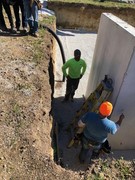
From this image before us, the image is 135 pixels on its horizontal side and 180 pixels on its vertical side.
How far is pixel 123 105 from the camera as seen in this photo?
689cm

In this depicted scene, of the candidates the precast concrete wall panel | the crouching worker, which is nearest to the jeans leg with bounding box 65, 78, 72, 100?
the precast concrete wall panel

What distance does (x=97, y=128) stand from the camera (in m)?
5.77

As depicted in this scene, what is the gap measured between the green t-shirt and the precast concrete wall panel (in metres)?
0.50

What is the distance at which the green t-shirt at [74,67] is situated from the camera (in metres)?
8.20

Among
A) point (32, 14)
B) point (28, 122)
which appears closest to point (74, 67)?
point (32, 14)

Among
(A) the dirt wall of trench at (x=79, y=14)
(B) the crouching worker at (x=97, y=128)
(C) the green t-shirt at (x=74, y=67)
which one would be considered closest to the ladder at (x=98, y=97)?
(B) the crouching worker at (x=97, y=128)

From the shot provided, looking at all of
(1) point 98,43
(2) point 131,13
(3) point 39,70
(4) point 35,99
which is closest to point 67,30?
(2) point 131,13

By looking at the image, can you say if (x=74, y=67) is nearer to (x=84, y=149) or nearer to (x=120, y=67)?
(x=120, y=67)

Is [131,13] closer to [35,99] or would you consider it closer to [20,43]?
[20,43]

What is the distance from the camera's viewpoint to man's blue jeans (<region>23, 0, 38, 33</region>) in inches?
323

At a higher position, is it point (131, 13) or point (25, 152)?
point (25, 152)

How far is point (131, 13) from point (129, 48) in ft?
40.2

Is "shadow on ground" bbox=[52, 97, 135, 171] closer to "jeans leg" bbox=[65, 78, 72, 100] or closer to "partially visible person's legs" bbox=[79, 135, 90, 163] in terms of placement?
"partially visible person's legs" bbox=[79, 135, 90, 163]

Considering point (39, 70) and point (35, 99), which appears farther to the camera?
point (39, 70)
